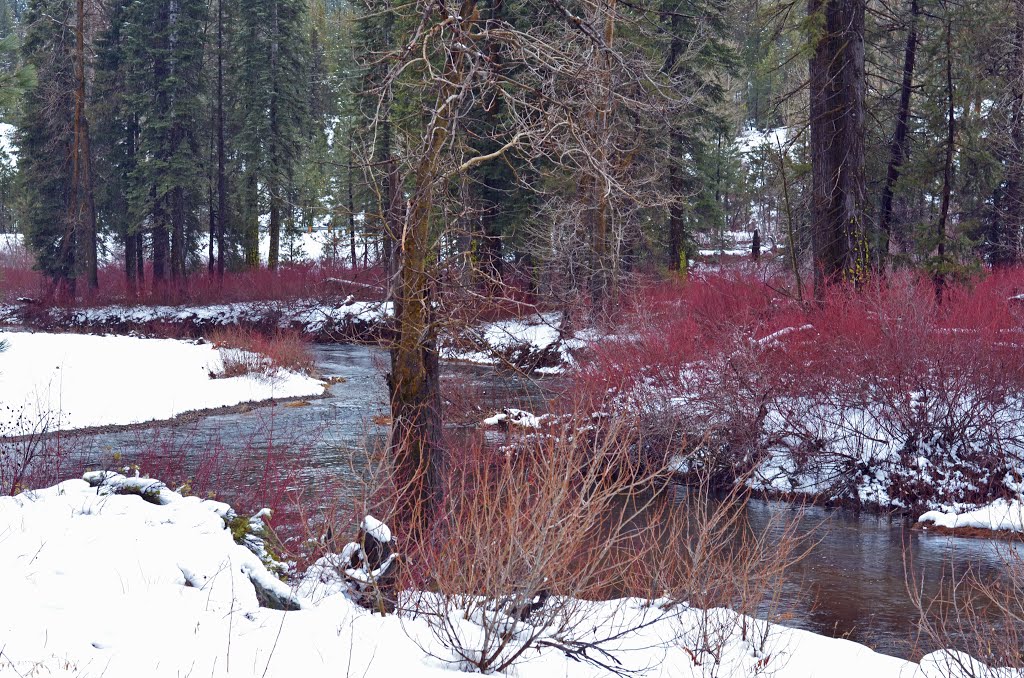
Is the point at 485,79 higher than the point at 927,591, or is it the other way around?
the point at 485,79

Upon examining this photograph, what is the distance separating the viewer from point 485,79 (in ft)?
26.9

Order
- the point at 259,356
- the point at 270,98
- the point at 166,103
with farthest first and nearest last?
the point at 270,98 → the point at 166,103 → the point at 259,356

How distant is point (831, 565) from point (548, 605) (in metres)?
5.71

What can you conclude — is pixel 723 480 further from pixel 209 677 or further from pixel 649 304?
pixel 209 677

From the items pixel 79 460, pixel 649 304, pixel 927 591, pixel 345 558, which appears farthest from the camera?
pixel 649 304

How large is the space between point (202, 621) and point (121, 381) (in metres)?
15.5

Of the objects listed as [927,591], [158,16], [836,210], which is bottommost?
[927,591]

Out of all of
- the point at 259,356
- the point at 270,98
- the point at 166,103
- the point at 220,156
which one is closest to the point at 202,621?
the point at 259,356

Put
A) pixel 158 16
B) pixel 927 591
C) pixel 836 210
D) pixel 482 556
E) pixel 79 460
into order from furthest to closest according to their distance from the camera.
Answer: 1. pixel 158 16
2. pixel 836 210
3. pixel 79 460
4. pixel 927 591
5. pixel 482 556

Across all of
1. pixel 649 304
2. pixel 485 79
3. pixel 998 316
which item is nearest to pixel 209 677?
pixel 485 79

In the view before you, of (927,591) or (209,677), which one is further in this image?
(927,591)

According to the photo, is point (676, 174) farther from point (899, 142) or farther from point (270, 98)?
point (270, 98)

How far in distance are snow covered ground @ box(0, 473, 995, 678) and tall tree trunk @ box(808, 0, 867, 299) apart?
395 inches

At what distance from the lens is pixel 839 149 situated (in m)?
15.6
